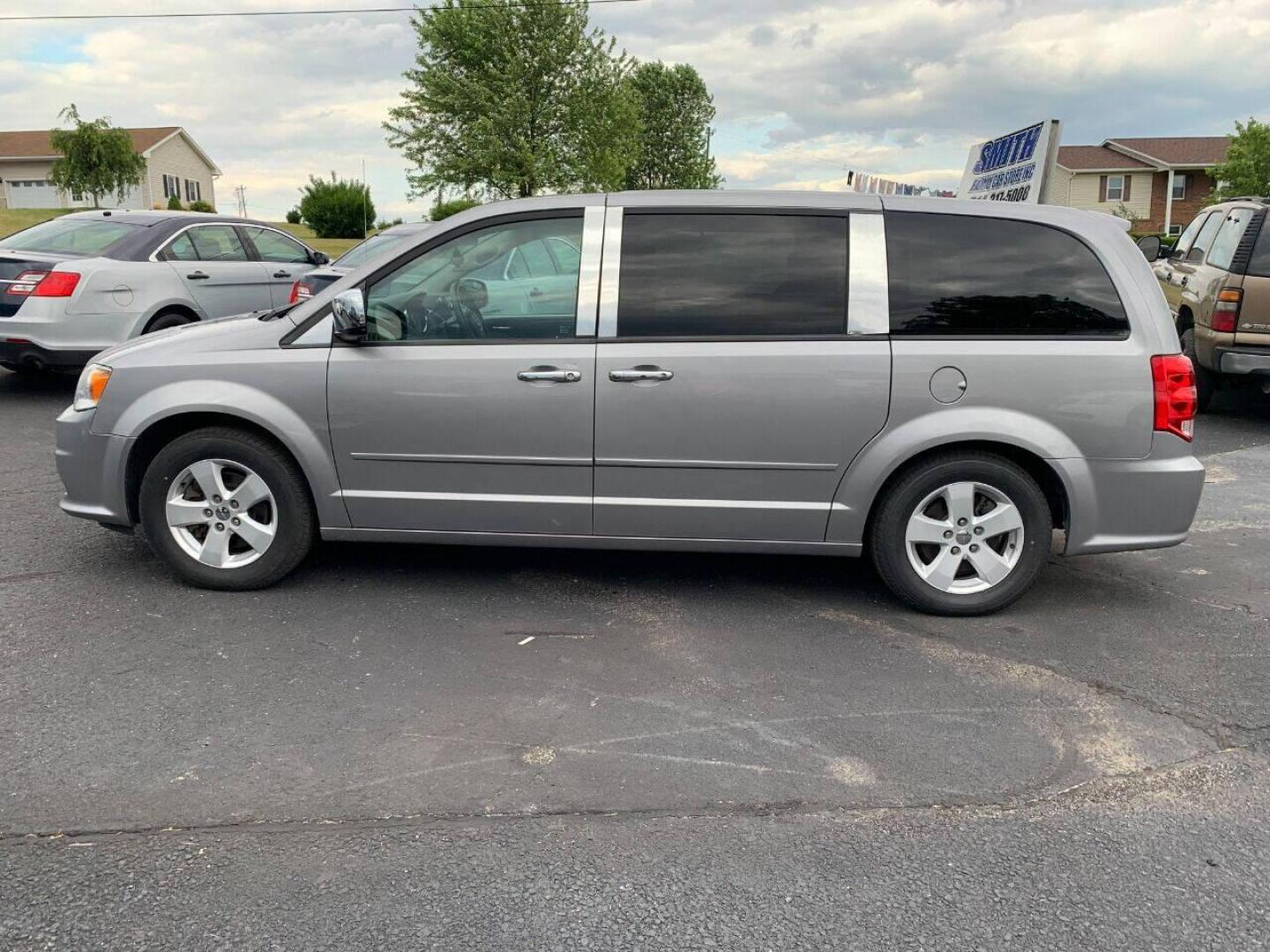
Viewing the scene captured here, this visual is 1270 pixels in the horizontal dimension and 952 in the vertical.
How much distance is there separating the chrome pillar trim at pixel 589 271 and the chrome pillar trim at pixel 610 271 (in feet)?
0.08

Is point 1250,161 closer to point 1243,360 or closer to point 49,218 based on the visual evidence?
point 1243,360

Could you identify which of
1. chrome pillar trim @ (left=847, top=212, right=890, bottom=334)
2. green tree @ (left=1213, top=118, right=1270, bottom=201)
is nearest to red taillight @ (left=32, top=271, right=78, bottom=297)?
chrome pillar trim @ (left=847, top=212, right=890, bottom=334)

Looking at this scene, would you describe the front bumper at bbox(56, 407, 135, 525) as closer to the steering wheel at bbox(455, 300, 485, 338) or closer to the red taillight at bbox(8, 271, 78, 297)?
the steering wheel at bbox(455, 300, 485, 338)

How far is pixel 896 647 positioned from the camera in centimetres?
439

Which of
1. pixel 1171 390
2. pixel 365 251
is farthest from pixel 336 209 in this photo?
pixel 1171 390

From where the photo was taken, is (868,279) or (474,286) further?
(474,286)

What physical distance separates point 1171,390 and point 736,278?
188 centimetres

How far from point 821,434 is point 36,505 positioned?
470 centimetres

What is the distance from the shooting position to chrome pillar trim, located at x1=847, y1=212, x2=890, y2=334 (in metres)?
4.58

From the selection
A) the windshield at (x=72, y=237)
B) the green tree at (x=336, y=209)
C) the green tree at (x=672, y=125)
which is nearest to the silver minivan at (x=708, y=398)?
the windshield at (x=72, y=237)

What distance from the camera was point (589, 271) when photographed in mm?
4691

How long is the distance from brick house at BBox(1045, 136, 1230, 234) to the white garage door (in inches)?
1985

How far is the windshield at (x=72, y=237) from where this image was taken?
952 cm

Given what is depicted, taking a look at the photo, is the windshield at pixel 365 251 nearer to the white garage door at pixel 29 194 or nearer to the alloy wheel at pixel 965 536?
the alloy wheel at pixel 965 536
